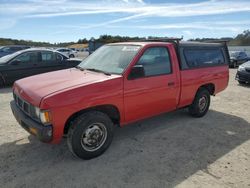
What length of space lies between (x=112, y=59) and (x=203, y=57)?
2485 millimetres

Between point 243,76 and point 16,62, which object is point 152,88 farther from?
point 243,76

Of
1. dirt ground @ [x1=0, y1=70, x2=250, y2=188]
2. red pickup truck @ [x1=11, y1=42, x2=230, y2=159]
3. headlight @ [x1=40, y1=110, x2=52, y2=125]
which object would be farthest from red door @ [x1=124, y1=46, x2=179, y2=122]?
headlight @ [x1=40, y1=110, x2=52, y2=125]

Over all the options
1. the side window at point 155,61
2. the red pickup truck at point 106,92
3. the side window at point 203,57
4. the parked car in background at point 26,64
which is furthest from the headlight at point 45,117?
the parked car in background at point 26,64

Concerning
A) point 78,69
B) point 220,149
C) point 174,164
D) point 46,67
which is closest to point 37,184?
point 174,164

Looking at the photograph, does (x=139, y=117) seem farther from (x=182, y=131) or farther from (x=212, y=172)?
(x=212, y=172)

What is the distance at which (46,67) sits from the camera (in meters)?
10.0

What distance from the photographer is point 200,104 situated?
19.2 ft

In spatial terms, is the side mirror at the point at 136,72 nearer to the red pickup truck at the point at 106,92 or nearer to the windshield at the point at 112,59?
the red pickup truck at the point at 106,92

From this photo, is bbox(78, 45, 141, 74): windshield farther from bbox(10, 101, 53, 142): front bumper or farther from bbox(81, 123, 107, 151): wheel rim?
bbox(10, 101, 53, 142): front bumper

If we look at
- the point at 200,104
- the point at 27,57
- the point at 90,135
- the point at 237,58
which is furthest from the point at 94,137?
the point at 237,58

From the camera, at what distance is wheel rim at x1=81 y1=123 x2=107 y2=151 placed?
371cm

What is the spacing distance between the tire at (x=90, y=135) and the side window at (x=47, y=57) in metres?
7.13

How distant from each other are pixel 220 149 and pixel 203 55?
2.46 metres

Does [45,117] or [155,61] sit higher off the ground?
[155,61]
